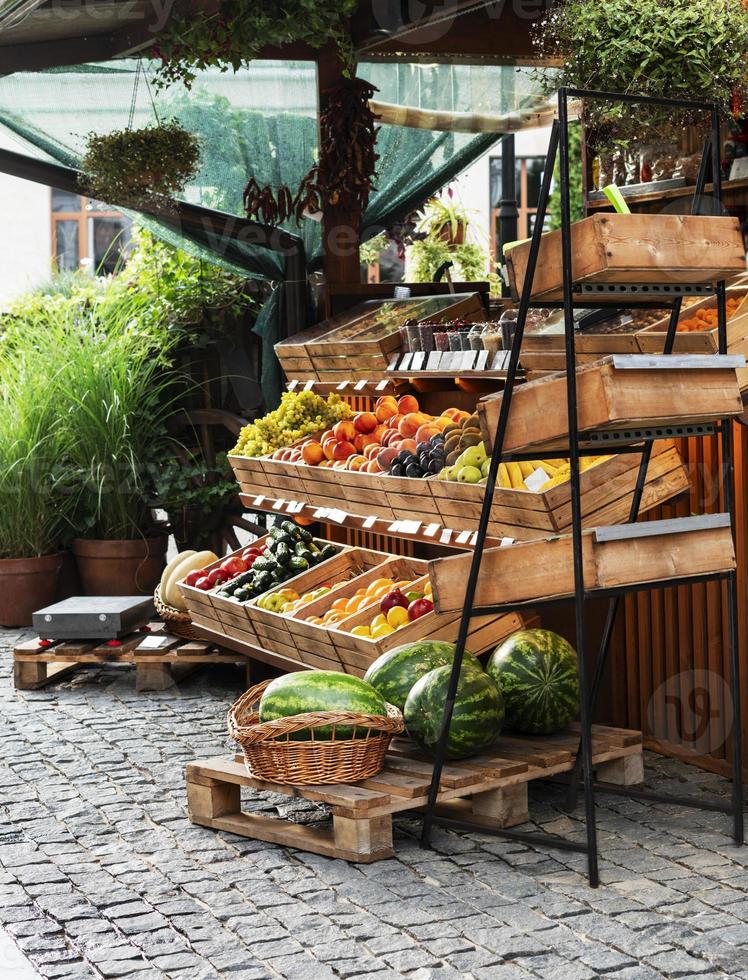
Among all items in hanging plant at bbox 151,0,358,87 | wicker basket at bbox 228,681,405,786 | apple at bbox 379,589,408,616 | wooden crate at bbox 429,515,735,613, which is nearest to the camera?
wooden crate at bbox 429,515,735,613

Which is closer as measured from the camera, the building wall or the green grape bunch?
the green grape bunch

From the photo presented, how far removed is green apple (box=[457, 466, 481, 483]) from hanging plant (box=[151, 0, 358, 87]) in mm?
2893

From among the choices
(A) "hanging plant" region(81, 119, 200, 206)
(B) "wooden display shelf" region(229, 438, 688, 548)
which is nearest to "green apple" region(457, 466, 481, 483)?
(B) "wooden display shelf" region(229, 438, 688, 548)

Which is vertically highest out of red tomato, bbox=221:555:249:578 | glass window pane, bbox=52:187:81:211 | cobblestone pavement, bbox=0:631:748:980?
glass window pane, bbox=52:187:81:211

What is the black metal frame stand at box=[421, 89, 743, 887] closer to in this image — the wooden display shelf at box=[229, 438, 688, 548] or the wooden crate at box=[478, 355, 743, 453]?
the wooden crate at box=[478, 355, 743, 453]

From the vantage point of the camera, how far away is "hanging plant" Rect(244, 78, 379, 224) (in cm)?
762

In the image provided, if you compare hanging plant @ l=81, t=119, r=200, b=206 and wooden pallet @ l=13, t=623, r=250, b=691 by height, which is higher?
hanging plant @ l=81, t=119, r=200, b=206

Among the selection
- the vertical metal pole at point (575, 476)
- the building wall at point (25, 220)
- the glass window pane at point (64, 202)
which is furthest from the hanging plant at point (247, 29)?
the glass window pane at point (64, 202)

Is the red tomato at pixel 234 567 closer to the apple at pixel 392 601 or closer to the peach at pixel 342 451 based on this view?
the peach at pixel 342 451

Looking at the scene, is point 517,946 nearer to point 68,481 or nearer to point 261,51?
point 68,481

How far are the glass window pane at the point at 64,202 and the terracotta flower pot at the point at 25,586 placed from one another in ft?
53.0

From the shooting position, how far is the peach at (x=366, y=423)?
6191mm

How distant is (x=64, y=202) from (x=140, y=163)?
1596 cm

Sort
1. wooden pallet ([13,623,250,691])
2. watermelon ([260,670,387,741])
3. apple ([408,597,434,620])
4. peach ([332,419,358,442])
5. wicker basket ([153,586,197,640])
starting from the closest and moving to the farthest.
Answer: watermelon ([260,670,387,741]) < apple ([408,597,434,620]) < peach ([332,419,358,442]) < wooden pallet ([13,623,250,691]) < wicker basket ([153,586,197,640])
